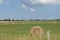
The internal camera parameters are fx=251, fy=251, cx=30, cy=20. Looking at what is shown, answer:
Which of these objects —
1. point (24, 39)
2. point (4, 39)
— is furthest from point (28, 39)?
point (4, 39)

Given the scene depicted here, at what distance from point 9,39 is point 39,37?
2.15 m

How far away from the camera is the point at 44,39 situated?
58.6ft

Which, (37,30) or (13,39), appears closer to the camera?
(37,30)

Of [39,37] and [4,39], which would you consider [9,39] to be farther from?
[39,37]

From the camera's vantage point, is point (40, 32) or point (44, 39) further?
point (44, 39)

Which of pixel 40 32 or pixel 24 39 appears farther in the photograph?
pixel 24 39

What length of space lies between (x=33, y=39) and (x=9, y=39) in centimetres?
174

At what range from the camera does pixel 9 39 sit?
18.0 meters

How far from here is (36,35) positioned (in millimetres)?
17266

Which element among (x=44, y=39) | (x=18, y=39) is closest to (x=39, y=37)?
(x=44, y=39)

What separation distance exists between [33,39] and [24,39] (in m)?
0.64

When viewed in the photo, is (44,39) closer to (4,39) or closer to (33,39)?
(33,39)

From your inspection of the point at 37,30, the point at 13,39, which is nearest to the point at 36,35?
the point at 37,30

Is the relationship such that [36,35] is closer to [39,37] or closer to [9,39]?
[39,37]
